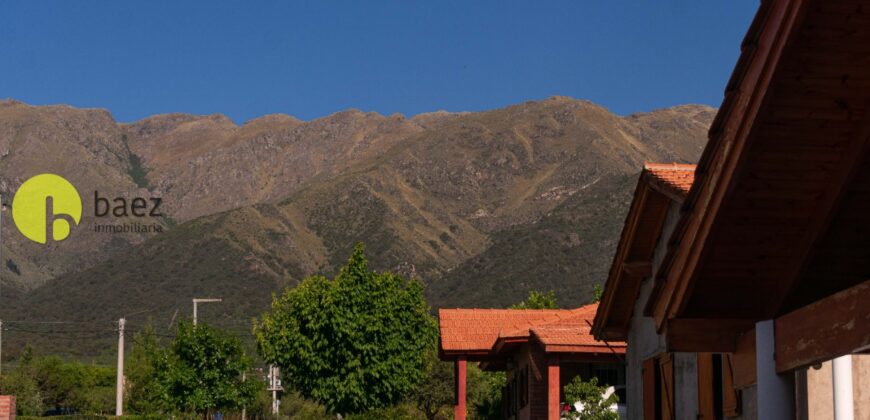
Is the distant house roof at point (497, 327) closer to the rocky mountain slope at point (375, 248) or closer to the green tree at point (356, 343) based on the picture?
the green tree at point (356, 343)

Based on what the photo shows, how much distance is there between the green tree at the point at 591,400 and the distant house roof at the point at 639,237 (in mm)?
7847

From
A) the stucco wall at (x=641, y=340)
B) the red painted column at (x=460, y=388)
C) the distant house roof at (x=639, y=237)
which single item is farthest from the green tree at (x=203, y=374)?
the distant house roof at (x=639, y=237)

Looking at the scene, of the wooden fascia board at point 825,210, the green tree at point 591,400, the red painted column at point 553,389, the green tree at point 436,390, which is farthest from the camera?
the green tree at point 436,390

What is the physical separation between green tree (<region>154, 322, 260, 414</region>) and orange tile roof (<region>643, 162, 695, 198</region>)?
43147 mm

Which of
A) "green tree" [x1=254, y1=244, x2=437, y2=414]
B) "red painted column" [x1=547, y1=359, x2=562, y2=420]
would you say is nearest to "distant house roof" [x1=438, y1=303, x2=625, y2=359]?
"red painted column" [x1=547, y1=359, x2=562, y2=420]

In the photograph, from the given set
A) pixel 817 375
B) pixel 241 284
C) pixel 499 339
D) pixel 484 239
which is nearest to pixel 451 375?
pixel 499 339

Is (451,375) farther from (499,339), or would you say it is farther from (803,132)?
(803,132)

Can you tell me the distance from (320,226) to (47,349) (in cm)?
3895

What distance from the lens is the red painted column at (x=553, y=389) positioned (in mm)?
31734

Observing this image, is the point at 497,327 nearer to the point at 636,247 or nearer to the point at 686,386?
the point at 636,247

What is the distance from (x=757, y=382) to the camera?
869cm

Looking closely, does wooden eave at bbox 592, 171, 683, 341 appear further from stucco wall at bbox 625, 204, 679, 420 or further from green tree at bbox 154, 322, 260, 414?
green tree at bbox 154, 322, 260, 414

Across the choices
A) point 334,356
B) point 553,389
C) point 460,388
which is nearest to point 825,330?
point 553,389

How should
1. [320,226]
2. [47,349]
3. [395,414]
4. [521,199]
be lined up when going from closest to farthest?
1. [395,414]
2. [47,349]
3. [320,226]
4. [521,199]
